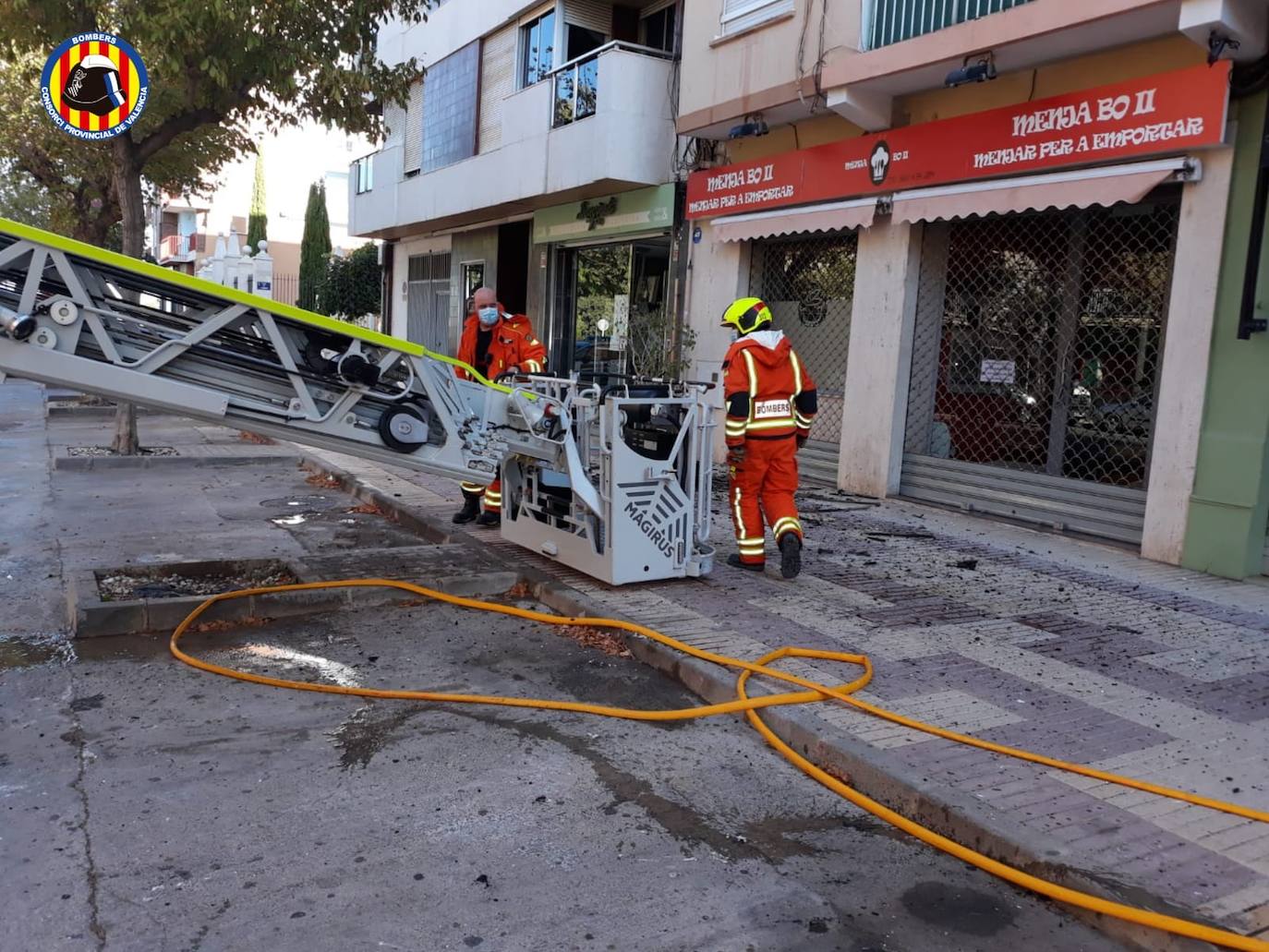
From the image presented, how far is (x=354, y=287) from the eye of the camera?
28953 mm

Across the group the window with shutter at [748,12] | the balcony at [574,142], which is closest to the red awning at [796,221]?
the balcony at [574,142]

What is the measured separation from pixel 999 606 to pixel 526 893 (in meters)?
4.17

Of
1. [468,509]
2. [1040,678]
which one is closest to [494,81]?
[468,509]

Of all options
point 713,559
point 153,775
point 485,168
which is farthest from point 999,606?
point 485,168

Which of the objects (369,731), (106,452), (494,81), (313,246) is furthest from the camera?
(313,246)

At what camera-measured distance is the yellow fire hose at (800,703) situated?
9.68ft

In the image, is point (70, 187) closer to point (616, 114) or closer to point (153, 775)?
point (616, 114)

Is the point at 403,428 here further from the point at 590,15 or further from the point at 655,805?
the point at 590,15

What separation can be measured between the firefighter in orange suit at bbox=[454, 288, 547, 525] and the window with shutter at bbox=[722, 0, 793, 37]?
458 centimetres

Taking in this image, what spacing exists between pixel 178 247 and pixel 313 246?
2792cm

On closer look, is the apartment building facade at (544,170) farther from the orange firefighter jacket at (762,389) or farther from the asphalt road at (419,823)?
the asphalt road at (419,823)

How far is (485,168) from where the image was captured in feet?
51.1

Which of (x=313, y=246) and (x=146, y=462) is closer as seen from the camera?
(x=146, y=462)

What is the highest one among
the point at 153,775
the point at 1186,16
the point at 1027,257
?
the point at 1186,16
